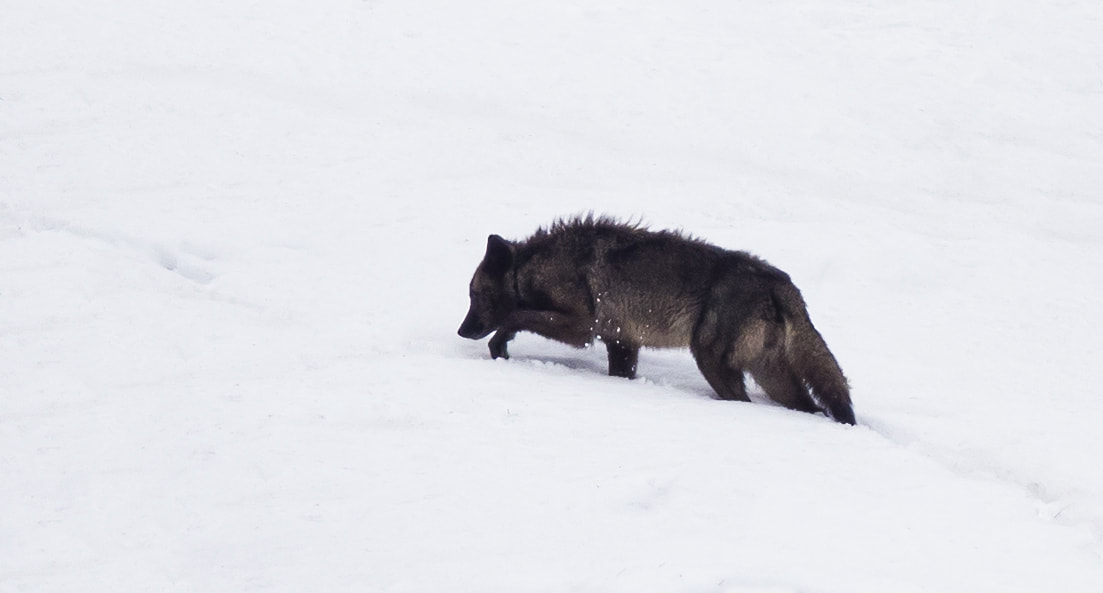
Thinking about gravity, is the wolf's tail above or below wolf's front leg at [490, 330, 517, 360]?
above

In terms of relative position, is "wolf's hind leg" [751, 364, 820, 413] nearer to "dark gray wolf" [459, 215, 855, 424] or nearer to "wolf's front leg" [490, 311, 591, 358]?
"dark gray wolf" [459, 215, 855, 424]

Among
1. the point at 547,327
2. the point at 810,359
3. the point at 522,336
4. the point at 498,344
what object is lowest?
the point at 522,336

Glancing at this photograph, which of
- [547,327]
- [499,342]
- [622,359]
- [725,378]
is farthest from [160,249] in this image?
[725,378]

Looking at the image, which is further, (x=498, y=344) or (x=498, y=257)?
(x=498, y=257)

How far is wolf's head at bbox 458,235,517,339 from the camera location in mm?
10852

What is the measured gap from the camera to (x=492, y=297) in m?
10.9

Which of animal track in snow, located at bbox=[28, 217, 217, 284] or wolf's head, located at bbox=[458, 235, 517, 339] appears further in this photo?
animal track in snow, located at bbox=[28, 217, 217, 284]

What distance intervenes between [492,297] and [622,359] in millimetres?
1455

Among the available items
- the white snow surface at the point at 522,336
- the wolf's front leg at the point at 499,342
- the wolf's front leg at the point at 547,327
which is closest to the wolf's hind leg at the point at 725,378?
the white snow surface at the point at 522,336

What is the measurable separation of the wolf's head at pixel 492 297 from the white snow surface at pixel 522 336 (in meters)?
0.57

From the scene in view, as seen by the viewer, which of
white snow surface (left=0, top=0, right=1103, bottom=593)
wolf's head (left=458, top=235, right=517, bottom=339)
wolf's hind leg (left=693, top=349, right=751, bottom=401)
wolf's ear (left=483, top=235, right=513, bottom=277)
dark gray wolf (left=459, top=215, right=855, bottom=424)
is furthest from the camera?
wolf's head (left=458, top=235, right=517, bottom=339)

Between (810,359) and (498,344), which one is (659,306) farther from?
(498,344)

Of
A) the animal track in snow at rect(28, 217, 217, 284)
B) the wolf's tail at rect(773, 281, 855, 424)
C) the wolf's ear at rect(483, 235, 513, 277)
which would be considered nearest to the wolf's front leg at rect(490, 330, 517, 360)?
the wolf's ear at rect(483, 235, 513, 277)

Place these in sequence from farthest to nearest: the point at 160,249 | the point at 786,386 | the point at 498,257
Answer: the point at 160,249, the point at 498,257, the point at 786,386
